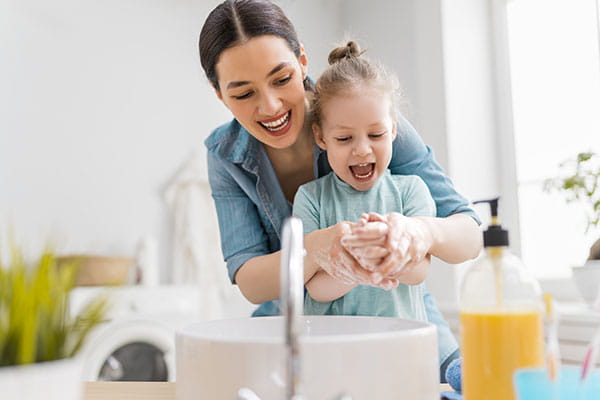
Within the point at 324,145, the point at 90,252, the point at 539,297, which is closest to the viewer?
the point at 539,297

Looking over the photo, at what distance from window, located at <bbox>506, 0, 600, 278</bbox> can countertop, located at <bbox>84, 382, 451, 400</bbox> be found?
216 cm

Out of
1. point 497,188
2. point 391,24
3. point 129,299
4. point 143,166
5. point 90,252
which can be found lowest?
point 129,299

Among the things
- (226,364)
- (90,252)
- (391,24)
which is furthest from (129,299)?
(226,364)

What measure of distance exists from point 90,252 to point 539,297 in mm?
2955

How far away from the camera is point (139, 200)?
3.38m

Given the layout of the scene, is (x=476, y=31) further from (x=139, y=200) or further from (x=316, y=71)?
(x=139, y=200)

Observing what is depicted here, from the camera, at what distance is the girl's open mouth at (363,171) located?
1.09 m

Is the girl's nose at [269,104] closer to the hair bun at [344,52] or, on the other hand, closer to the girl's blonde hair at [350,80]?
the girl's blonde hair at [350,80]

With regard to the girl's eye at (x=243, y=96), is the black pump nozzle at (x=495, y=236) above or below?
below

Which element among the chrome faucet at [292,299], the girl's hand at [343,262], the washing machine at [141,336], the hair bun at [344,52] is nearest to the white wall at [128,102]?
the washing machine at [141,336]

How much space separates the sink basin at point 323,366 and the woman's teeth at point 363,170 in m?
0.59

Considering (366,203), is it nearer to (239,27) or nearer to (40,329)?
(239,27)

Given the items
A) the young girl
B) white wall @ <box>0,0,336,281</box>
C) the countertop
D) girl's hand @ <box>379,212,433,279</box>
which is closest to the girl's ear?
the young girl

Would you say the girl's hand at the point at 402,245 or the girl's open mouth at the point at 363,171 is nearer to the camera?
the girl's hand at the point at 402,245
